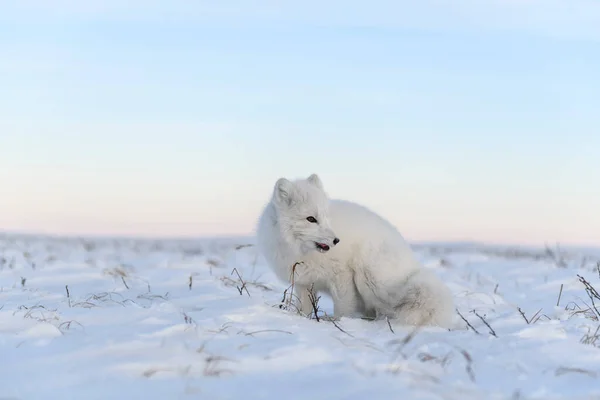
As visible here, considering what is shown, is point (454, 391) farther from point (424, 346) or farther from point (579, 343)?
point (579, 343)

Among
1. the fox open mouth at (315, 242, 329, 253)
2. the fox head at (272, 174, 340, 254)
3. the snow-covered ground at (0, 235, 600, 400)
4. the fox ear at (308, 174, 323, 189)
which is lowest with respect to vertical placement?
A: the snow-covered ground at (0, 235, 600, 400)

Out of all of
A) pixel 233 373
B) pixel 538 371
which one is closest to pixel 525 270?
pixel 538 371

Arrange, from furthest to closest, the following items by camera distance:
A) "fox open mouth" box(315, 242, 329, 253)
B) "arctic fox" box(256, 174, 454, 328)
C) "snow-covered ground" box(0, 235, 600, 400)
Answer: "fox open mouth" box(315, 242, 329, 253) → "arctic fox" box(256, 174, 454, 328) → "snow-covered ground" box(0, 235, 600, 400)

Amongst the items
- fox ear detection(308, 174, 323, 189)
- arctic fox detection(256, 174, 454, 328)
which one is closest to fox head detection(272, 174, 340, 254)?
arctic fox detection(256, 174, 454, 328)

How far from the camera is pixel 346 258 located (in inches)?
237

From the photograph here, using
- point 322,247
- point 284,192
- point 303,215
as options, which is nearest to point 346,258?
point 322,247

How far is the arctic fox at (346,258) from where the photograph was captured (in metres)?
5.70

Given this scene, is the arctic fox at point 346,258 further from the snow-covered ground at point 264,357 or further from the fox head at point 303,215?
the snow-covered ground at point 264,357

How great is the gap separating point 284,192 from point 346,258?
968mm

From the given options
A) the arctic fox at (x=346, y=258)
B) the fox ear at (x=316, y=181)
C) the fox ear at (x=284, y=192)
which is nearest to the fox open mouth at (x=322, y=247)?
the arctic fox at (x=346, y=258)

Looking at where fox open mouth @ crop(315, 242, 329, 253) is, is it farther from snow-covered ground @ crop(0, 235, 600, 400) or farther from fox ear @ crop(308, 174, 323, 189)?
fox ear @ crop(308, 174, 323, 189)

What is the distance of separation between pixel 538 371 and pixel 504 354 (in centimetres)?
30

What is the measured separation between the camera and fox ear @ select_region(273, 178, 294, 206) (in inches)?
254

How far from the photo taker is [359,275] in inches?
234
